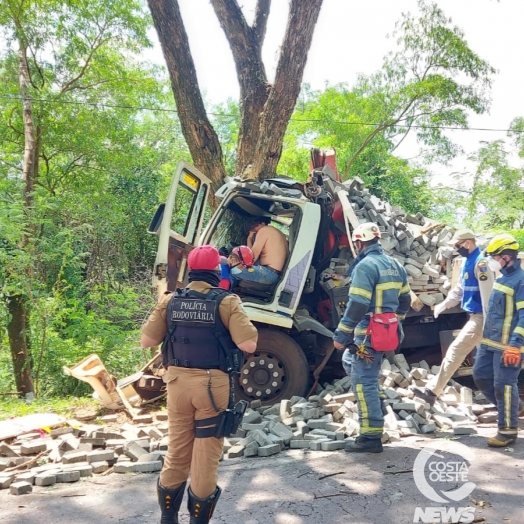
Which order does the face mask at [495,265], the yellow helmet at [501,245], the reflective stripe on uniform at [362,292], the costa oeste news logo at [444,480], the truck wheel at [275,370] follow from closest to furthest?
the costa oeste news logo at [444,480], the reflective stripe on uniform at [362,292], the yellow helmet at [501,245], the face mask at [495,265], the truck wheel at [275,370]

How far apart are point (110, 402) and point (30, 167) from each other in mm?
6180

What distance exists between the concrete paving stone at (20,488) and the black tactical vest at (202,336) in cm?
166

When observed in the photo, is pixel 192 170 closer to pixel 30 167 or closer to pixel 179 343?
pixel 179 343

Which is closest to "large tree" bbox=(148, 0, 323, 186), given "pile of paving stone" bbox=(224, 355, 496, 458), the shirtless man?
the shirtless man

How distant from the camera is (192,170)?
6.46 m

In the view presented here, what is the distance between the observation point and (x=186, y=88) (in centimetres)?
783

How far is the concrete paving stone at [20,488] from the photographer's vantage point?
3.95 m

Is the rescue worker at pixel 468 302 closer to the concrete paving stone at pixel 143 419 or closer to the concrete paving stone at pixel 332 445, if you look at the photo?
the concrete paving stone at pixel 332 445

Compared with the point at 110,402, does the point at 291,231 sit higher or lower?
higher

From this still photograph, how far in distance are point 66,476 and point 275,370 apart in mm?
2655

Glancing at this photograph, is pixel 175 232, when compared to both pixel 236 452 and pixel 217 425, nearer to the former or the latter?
pixel 236 452

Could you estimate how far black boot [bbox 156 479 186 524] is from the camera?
323 cm

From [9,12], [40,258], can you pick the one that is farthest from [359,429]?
[9,12]

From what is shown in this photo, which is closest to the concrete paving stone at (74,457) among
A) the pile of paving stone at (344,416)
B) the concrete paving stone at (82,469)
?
the concrete paving stone at (82,469)
